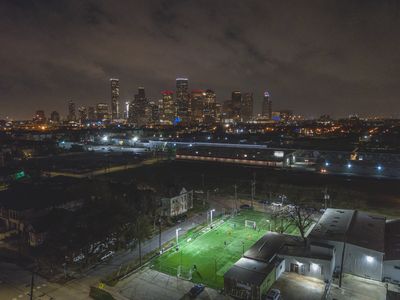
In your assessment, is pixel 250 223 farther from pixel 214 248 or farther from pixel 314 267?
pixel 314 267

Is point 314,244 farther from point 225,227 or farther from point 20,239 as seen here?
point 20,239

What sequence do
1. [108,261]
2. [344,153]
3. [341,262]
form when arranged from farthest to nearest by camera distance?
[344,153], [108,261], [341,262]

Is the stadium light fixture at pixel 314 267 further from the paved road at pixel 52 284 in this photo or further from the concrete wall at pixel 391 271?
the paved road at pixel 52 284

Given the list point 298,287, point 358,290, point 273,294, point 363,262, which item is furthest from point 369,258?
point 273,294

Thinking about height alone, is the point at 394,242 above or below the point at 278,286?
above

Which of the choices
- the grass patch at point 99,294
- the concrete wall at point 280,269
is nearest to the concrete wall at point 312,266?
the concrete wall at point 280,269

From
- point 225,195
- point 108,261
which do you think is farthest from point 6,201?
point 225,195
